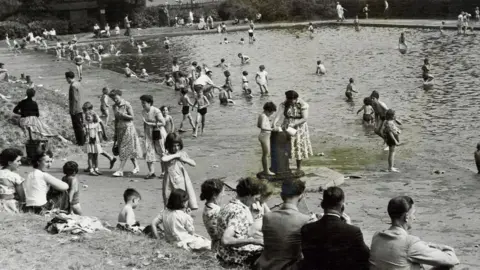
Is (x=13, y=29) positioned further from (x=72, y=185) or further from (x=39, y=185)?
(x=39, y=185)

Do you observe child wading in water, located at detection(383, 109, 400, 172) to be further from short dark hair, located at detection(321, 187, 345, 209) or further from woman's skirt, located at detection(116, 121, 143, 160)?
short dark hair, located at detection(321, 187, 345, 209)

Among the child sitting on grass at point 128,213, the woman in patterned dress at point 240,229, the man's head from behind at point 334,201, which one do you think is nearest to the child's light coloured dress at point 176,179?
the child sitting on grass at point 128,213

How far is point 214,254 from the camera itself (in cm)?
829

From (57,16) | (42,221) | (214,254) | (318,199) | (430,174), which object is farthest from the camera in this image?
(57,16)

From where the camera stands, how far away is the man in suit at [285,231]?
700cm

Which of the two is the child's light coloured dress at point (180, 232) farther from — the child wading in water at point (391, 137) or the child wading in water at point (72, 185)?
the child wading in water at point (391, 137)

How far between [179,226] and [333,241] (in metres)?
2.77

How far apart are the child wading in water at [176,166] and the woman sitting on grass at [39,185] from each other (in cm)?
173

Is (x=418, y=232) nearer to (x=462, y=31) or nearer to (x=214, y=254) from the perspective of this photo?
(x=214, y=254)

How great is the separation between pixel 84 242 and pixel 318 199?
5.37m

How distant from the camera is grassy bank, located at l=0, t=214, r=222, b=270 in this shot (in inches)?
317

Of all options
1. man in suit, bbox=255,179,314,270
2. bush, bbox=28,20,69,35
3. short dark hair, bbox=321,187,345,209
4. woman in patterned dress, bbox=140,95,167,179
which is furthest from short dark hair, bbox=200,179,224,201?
bush, bbox=28,20,69,35

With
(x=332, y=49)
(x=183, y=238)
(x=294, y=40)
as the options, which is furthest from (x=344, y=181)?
(x=294, y=40)

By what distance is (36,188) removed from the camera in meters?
9.94
